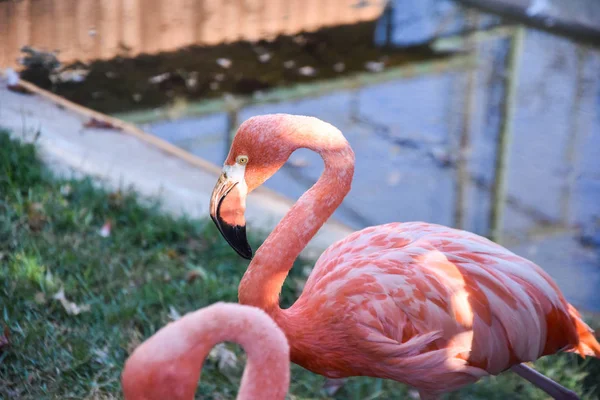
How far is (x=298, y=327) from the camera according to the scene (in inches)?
111

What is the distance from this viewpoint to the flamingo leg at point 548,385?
3086 millimetres

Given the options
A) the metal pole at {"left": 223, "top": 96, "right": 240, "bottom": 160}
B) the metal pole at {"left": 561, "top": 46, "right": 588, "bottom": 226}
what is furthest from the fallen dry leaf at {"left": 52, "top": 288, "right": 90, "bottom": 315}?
the metal pole at {"left": 561, "top": 46, "right": 588, "bottom": 226}

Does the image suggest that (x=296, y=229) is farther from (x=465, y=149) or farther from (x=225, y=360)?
(x=465, y=149)

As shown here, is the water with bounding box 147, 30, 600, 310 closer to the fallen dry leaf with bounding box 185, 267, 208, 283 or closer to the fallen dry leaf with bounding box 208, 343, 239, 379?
the fallen dry leaf with bounding box 185, 267, 208, 283

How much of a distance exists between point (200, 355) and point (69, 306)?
1.89 metres

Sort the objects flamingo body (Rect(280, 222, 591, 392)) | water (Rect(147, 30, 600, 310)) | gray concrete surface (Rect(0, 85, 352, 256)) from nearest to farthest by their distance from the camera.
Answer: flamingo body (Rect(280, 222, 591, 392)) → gray concrete surface (Rect(0, 85, 352, 256)) → water (Rect(147, 30, 600, 310))

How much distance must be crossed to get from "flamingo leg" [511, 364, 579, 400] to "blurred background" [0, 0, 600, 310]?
1614mm

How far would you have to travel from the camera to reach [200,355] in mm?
1845

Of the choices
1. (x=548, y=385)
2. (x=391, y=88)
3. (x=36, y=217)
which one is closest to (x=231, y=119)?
(x=391, y=88)

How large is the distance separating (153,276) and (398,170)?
2.66 metres

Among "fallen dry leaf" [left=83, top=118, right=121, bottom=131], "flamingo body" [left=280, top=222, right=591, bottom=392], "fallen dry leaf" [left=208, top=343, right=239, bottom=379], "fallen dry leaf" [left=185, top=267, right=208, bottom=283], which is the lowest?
"fallen dry leaf" [left=208, top=343, right=239, bottom=379]

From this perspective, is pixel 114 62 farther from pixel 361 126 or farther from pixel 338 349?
pixel 338 349

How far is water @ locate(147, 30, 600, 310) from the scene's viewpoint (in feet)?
17.5

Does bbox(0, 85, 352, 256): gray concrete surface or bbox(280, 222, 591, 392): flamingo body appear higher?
bbox(280, 222, 591, 392): flamingo body
